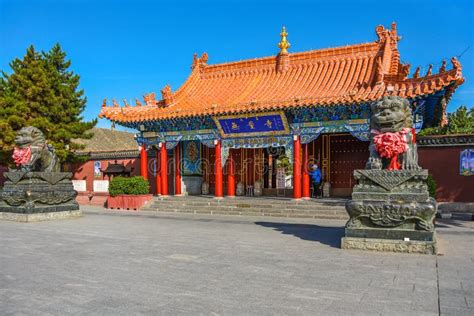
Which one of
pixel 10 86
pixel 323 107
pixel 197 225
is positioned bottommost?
pixel 197 225

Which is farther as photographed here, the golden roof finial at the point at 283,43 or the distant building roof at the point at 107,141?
the distant building roof at the point at 107,141

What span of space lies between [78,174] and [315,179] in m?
10.6

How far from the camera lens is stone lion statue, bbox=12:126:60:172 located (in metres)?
10.5

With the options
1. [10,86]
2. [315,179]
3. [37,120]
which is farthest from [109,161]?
[315,179]

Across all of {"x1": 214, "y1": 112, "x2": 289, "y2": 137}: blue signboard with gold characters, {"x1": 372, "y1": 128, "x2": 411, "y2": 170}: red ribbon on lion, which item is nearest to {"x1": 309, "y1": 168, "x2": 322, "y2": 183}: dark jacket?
{"x1": 214, "y1": 112, "x2": 289, "y2": 137}: blue signboard with gold characters

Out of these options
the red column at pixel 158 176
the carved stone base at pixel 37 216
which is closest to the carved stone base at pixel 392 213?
the carved stone base at pixel 37 216

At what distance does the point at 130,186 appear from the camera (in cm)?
1378

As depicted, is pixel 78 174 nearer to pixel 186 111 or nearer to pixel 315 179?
pixel 186 111

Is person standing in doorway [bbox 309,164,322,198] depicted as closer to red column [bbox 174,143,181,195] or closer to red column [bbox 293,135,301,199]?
red column [bbox 293,135,301,199]

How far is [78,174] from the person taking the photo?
59.7 ft

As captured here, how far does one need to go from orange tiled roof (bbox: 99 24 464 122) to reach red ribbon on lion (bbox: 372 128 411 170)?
4101mm

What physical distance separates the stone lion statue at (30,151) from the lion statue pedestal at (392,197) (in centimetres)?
819

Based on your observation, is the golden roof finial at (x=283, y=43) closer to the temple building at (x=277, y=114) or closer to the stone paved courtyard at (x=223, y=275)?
the temple building at (x=277, y=114)

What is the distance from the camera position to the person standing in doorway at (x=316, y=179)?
46.2ft
